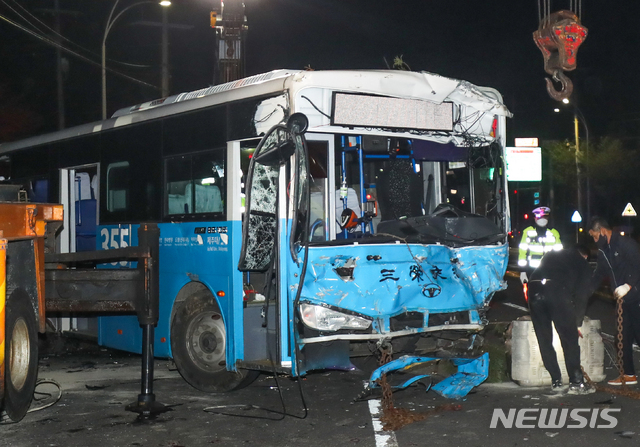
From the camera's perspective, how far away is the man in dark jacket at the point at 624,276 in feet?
28.8

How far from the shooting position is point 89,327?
11727mm

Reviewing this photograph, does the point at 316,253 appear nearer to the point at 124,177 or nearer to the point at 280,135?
the point at 280,135

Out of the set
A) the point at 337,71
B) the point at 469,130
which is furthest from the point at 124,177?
the point at 469,130

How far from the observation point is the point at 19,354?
7188 mm

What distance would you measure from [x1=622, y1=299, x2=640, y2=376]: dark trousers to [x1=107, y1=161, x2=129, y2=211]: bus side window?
6163 millimetres

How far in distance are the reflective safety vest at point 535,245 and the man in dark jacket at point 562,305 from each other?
8.79ft

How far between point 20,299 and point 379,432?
3.45 m

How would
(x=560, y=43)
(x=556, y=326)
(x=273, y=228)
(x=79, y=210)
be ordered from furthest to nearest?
(x=79, y=210) < (x=560, y=43) < (x=556, y=326) < (x=273, y=228)

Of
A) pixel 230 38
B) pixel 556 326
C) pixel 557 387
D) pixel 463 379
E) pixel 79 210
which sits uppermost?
pixel 230 38

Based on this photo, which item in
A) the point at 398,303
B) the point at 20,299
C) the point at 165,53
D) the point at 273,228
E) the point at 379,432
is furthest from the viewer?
the point at 165,53

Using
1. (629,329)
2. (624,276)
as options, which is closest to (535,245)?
(624,276)

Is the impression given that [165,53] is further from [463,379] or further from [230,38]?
[463,379]

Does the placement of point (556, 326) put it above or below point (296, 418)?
above

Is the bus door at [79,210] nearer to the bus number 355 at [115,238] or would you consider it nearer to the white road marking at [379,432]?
the bus number 355 at [115,238]
